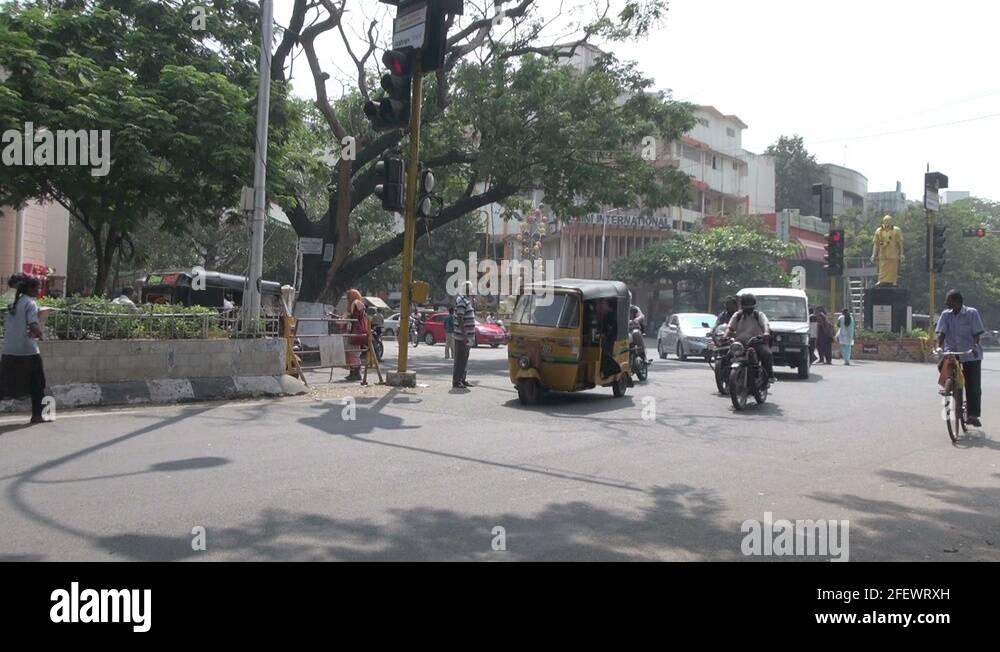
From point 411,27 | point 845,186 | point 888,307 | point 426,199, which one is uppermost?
point 845,186

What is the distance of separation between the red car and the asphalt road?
75.3 feet

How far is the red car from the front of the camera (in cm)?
3556

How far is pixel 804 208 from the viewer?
7738cm

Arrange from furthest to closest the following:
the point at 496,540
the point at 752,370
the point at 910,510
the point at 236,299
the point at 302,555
Answer: the point at 236,299 → the point at 752,370 → the point at 910,510 → the point at 496,540 → the point at 302,555

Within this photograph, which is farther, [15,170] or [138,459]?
[15,170]

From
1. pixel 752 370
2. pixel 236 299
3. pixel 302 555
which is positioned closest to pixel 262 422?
pixel 302 555

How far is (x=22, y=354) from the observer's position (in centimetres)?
963

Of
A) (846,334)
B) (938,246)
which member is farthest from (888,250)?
(846,334)

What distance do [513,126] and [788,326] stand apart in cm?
869

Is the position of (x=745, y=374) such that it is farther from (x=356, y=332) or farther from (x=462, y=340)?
(x=356, y=332)

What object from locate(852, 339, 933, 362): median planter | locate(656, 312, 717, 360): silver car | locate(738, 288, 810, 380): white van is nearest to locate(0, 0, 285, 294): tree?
locate(738, 288, 810, 380): white van

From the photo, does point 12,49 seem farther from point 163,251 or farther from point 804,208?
point 804,208
